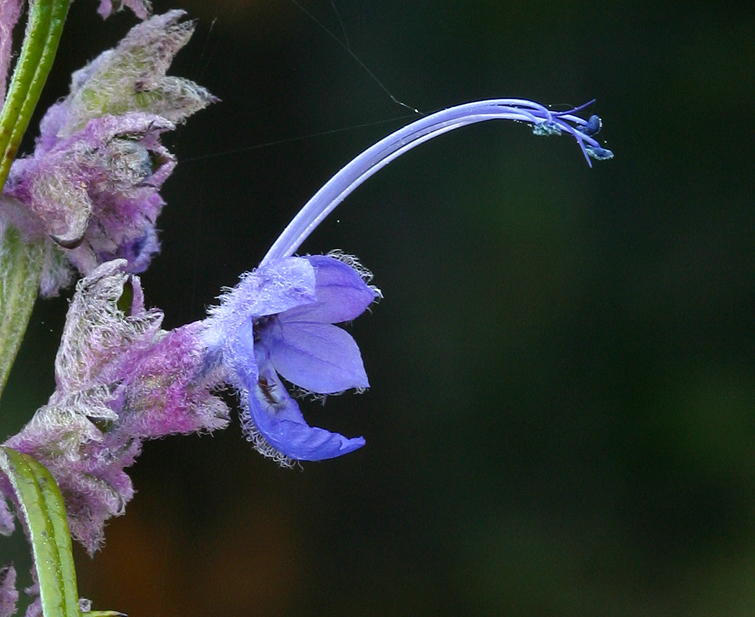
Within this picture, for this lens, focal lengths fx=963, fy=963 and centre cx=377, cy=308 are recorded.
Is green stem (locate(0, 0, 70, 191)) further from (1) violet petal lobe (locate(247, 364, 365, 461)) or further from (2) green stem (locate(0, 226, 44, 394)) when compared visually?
(1) violet petal lobe (locate(247, 364, 365, 461))

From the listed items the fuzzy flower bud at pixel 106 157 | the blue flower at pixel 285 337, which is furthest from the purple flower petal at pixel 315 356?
the fuzzy flower bud at pixel 106 157

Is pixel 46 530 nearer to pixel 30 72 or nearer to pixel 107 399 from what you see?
pixel 107 399

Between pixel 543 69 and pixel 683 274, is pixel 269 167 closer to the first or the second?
pixel 543 69

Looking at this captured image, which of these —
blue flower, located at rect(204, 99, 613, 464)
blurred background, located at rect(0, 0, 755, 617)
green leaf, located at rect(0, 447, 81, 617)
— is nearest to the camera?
green leaf, located at rect(0, 447, 81, 617)

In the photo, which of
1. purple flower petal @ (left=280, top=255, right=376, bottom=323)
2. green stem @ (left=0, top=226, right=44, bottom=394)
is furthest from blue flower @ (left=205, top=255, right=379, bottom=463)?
green stem @ (left=0, top=226, right=44, bottom=394)

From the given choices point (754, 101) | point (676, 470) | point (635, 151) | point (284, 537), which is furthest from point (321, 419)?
point (754, 101)

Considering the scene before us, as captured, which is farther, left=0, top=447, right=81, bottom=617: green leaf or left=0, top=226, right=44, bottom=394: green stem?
left=0, top=226, right=44, bottom=394: green stem

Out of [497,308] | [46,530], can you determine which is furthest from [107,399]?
[497,308]

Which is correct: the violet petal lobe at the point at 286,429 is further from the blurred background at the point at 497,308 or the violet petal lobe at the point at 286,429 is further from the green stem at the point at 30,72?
the blurred background at the point at 497,308
